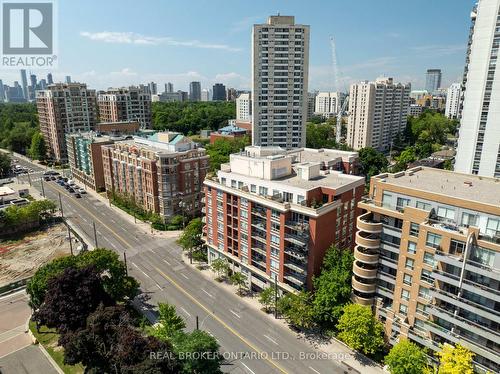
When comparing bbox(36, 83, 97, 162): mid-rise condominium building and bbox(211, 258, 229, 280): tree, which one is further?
bbox(36, 83, 97, 162): mid-rise condominium building

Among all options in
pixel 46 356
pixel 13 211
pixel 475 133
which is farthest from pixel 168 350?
pixel 475 133

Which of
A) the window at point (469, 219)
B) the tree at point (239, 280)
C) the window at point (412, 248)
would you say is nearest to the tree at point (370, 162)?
the tree at point (239, 280)

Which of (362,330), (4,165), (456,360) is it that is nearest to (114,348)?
(362,330)

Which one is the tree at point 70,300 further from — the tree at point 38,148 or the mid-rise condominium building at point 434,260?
the tree at point 38,148

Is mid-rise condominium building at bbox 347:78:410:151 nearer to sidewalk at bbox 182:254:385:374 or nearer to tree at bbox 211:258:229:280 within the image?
tree at bbox 211:258:229:280

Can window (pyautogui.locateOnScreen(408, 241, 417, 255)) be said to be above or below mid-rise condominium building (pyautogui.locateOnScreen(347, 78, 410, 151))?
below

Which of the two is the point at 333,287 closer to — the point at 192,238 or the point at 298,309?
the point at 298,309

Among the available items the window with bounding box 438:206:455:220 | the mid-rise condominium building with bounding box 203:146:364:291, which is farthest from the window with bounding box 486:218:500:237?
the mid-rise condominium building with bounding box 203:146:364:291
